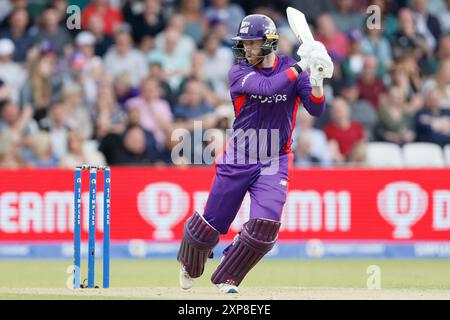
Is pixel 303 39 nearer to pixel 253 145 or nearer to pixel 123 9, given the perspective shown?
pixel 253 145

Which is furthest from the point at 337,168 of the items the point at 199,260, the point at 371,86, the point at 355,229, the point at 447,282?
the point at 199,260

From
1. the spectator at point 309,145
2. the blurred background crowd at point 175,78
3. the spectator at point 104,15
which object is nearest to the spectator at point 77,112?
the blurred background crowd at point 175,78

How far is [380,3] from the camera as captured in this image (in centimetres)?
1939

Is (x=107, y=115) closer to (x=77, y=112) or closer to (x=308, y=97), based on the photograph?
(x=77, y=112)

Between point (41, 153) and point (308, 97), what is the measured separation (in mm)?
7271

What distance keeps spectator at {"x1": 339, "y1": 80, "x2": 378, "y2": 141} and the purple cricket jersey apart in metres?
7.49

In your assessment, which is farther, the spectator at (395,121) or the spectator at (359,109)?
the spectator at (359,109)

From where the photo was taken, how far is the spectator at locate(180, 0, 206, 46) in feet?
62.0

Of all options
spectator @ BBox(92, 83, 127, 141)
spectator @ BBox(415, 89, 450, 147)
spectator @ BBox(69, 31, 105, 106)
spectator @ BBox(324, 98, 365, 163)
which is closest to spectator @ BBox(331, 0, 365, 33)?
spectator @ BBox(415, 89, 450, 147)

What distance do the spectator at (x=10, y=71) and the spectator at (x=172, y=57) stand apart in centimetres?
193

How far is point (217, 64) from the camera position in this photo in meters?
18.3

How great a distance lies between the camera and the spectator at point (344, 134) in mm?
17422

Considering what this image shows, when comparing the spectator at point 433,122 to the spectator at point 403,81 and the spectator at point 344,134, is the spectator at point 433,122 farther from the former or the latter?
the spectator at point 344,134

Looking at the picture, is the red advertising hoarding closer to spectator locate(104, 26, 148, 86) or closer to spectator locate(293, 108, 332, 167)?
spectator locate(293, 108, 332, 167)
